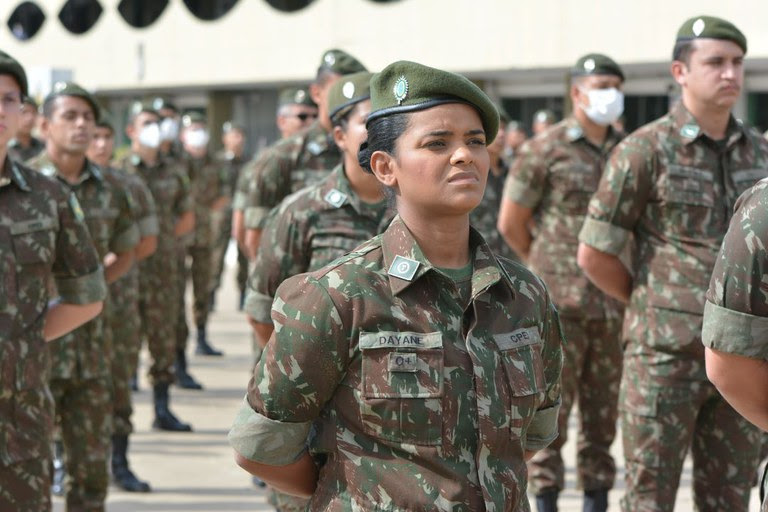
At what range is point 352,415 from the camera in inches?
110

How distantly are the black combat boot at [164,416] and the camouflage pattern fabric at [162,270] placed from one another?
78mm

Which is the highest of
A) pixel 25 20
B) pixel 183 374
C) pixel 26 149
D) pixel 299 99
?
pixel 299 99

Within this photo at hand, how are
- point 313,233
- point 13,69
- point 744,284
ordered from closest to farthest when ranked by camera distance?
point 744,284 < point 13,69 < point 313,233

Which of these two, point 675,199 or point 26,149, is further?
point 26,149

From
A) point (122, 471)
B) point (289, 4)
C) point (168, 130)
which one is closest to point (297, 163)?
point (122, 471)

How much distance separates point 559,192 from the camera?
6711 mm

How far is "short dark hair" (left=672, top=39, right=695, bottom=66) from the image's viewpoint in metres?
5.04

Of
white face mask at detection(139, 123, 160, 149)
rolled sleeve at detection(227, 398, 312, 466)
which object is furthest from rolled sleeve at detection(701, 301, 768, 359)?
white face mask at detection(139, 123, 160, 149)

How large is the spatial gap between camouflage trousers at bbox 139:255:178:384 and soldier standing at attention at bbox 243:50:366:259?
2.13 m

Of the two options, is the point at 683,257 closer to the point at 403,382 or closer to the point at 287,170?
the point at 403,382

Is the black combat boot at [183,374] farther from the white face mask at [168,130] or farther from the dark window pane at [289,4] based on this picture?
the dark window pane at [289,4]

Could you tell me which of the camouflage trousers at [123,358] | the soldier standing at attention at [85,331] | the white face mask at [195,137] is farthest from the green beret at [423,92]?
the white face mask at [195,137]

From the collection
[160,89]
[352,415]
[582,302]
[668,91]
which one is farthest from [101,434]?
[160,89]

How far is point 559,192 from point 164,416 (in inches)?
142
